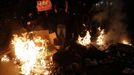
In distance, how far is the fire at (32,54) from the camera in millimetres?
16719

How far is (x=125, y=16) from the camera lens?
3039 cm

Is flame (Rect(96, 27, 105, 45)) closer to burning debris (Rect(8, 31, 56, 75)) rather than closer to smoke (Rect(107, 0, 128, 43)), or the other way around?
smoke (Rect(107, 0, 128, 43))

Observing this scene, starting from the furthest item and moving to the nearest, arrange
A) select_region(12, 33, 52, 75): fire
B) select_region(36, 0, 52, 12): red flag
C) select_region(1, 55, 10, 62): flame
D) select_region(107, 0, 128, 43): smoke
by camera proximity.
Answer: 1. select_region(107, 0, 128, 43): smoke
2. select_region(36, 0, 52, 12): red flag
3. select_region(1, 55, 10, 62): flame
4. select_region(12, 33, 52, 75): fire

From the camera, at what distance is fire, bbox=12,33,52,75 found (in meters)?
16.7

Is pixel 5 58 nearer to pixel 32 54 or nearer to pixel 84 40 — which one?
pixel 32 54

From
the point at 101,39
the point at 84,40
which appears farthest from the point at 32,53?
the point at 101,39

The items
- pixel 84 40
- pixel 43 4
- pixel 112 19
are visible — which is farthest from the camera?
pixel 112 19

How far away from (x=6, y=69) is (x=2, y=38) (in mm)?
6229

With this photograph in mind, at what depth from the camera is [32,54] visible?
1908 centimetres

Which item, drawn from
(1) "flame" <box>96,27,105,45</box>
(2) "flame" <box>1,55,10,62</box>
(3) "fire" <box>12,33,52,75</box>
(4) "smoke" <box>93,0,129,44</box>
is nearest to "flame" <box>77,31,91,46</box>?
(1) "flame" <box>96,27,105,45</box>

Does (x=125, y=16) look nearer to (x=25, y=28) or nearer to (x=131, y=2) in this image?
(x=131, y=2)

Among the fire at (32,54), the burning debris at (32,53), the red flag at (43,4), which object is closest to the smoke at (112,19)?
the red flag at (43,4)

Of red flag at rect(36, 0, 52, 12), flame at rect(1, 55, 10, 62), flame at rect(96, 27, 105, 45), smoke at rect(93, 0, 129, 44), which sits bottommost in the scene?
flame at rect(1, 55, 10, 62)

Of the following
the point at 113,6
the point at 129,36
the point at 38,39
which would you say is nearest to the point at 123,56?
the point at 38,39
